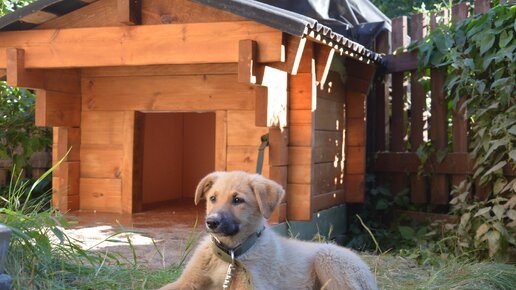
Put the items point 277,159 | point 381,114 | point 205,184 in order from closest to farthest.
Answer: point 205,184
point 277,159
point 381,114

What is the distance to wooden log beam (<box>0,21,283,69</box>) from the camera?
5848 millimetres

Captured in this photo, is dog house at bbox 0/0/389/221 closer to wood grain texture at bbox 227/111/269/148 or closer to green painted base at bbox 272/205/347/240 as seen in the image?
wood grain texture at bbox 227/111/269/148

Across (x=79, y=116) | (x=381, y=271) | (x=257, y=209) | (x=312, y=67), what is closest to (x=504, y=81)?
(x=312, y=67)

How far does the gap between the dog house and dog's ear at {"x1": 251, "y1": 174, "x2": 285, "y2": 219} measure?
7.30 feet

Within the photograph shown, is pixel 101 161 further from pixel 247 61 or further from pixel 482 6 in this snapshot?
pixel 482 6

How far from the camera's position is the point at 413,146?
824cm

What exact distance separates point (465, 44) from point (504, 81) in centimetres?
116

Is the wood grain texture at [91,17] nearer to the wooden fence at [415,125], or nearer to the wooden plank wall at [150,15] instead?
the wooden plank wall at [150,15]

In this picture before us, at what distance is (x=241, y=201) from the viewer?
3428 mm

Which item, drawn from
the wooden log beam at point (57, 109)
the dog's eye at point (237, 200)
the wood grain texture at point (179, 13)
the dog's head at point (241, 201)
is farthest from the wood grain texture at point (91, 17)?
the dog's eye at point (237, 200)

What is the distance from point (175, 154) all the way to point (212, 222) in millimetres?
6894

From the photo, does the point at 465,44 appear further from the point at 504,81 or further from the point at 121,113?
the point at 121,113

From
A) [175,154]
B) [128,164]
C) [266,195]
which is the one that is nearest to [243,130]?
[128,164]

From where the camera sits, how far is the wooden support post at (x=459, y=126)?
7.49 metres
